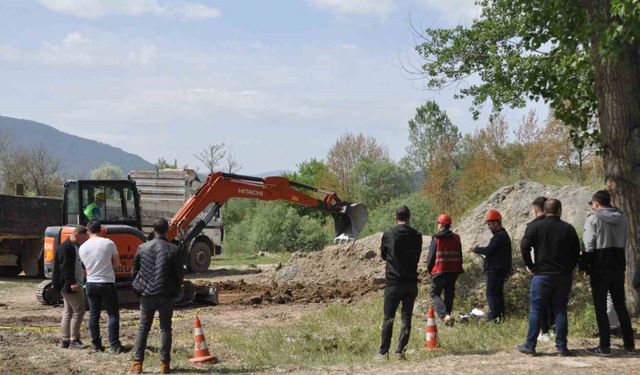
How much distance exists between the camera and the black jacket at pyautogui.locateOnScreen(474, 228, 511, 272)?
1211 cm

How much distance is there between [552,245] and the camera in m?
9.72

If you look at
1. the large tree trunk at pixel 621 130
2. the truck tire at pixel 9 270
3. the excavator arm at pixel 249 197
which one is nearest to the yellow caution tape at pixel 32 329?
the excavator arm at pixel 249 197

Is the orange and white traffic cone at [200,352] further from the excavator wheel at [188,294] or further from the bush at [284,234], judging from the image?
the bush at [284,234]

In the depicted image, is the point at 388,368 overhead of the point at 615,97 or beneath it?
beneath

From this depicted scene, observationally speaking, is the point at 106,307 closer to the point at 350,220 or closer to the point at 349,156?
the point at 350,220

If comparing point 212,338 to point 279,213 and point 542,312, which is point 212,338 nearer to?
point 542,312

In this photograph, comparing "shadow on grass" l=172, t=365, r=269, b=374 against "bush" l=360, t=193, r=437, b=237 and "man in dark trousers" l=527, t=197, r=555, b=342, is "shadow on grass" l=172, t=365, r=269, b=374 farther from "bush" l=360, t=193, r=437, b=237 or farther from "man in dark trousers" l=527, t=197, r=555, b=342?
"bush" l=360, t=193, r=437, b=237

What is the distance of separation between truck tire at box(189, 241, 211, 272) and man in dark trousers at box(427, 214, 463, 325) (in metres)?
14.9

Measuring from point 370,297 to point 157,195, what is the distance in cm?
1415

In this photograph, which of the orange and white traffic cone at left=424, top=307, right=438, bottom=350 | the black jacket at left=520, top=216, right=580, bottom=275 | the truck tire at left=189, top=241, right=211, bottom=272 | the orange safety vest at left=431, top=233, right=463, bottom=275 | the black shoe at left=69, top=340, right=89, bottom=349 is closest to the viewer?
the black jacket at left=520, top=216, right=580, bottom=275

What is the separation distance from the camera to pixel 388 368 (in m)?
9.56

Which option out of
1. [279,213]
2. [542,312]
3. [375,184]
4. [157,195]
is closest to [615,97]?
[542,312]

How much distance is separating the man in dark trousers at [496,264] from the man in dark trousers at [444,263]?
13.9 inches

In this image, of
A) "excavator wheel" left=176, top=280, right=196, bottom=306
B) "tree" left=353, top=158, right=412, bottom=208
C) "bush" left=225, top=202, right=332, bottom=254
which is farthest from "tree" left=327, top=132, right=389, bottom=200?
"excavator wheel" left=176, top=280, right=196, bottom=306
